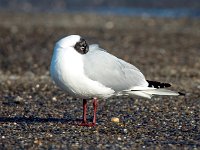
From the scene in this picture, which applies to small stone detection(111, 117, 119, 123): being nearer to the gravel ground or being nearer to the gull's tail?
the gravel ground

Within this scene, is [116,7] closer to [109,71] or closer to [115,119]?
[115,119]

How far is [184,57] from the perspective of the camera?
14.9m

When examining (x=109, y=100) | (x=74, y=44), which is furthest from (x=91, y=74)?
(x=109, y=100)

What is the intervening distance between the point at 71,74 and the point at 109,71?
65cm

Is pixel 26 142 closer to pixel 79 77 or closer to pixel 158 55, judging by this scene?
pixel 79 77

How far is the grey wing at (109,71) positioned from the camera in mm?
7602

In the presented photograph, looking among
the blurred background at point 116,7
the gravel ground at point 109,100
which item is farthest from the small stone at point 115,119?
the blurred background at point 116,7

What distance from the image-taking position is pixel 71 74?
24.1 ft

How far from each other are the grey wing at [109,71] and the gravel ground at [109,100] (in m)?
0.51

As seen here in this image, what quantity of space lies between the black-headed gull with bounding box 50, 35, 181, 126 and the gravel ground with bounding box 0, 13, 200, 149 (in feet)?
1.43

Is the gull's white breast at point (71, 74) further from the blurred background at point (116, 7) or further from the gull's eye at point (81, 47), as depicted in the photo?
the blurred background at point (116, 7)

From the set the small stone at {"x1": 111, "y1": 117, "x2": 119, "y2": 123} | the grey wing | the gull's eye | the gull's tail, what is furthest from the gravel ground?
the gull's eye

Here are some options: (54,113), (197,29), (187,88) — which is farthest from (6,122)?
(197,29)

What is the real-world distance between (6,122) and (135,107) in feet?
6.74
